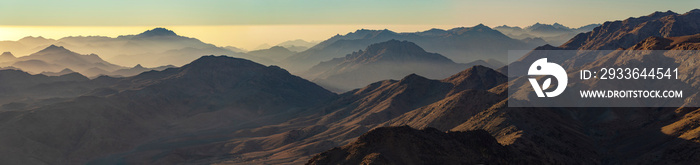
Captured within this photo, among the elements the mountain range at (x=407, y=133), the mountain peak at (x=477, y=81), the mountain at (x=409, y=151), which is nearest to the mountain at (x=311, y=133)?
the mountain peak at (x=477, y=81)

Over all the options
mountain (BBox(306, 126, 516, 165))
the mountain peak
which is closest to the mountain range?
mountain (BBox(306, 126, 516, 165))

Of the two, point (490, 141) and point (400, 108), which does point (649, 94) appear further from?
point (490, 141)

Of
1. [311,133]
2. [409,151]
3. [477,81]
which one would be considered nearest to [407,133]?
[409,151]

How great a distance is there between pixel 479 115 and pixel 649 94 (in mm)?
53186

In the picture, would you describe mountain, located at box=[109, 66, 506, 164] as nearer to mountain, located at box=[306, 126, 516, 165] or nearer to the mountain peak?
the mountain peak

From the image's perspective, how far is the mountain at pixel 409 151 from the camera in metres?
67.5

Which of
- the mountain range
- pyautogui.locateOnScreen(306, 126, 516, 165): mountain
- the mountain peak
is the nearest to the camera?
pyautogui.locateOnScreen(306, 126, 516, 165): mountain

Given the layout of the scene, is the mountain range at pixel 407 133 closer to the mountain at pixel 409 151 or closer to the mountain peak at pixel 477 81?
the mountain at pixel 409 151

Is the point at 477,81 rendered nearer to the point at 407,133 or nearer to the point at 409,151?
the point at 407,133

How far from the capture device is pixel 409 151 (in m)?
68.6

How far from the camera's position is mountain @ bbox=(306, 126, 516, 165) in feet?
221

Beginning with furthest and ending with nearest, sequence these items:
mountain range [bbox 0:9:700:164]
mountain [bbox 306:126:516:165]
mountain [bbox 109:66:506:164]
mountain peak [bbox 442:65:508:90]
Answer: mountain peak [bbox 442:65:508:90] → mountain [bbox 109:66:506:164] → mountain range [bbox 0:9:700:164] → mountain [bbox 306:126:516:165]

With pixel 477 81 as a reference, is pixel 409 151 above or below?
above

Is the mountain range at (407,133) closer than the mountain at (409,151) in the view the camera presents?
No
